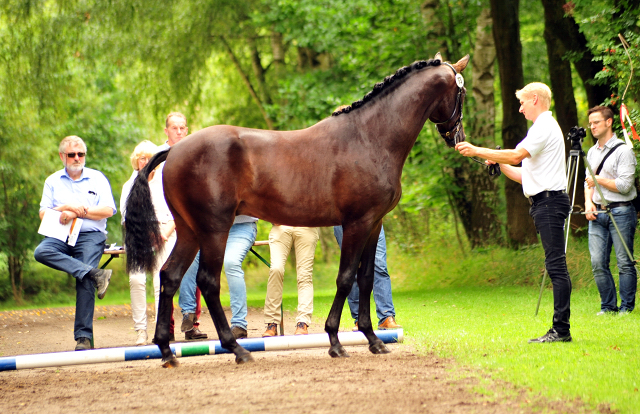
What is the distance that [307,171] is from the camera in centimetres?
565

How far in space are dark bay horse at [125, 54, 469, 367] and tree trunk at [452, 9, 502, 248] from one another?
9.39 metres

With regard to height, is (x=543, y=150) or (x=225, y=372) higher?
(x=543, y=150)

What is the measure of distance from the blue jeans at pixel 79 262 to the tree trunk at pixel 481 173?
32.9 ft

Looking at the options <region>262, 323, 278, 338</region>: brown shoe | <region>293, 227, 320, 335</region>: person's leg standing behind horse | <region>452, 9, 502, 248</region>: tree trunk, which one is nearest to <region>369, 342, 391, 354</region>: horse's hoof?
<region>293, 227, 320, 335</region>: person's leg standing behind horse

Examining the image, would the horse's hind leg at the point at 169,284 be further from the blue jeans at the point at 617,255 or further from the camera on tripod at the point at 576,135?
the blue jeans at the point at 617,255

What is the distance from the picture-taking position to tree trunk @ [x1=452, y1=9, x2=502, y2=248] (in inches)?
593

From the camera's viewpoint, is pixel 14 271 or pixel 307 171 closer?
pixel 307 171

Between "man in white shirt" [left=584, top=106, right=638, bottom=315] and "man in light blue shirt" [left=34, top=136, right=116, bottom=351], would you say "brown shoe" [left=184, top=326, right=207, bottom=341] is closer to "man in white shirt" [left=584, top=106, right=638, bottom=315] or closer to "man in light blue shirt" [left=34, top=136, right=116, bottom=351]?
"man in light blue shirt" [left=34, top=136, right=116, bottom=351]

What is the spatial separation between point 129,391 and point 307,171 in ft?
7.46

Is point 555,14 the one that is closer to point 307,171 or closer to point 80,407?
point 307,171

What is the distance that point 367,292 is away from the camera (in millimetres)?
5992

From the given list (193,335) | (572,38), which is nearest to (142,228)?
(193,335)

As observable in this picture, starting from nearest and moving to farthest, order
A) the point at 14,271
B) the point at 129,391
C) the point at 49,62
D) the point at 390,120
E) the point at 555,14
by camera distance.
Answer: the point at 129,391, the point at 390,120, the point at 555,14, the point at 49,62, the point at 14,271

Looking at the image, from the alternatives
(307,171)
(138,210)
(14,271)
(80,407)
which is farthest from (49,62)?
(80,407)
